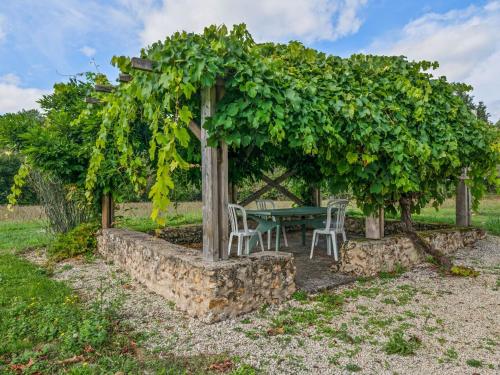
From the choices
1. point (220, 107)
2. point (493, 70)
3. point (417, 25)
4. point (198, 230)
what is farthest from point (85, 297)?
point (493, 70)

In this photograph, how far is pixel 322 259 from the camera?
524 centimetres

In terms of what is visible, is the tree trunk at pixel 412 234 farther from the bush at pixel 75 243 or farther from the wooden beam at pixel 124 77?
the bush at pixel 75 243

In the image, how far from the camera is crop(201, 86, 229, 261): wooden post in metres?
3.19

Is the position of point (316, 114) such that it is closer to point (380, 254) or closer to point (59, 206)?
point (380, 254)

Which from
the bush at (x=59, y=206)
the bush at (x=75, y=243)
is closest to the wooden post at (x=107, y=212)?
the bush at (x=75, y=243)

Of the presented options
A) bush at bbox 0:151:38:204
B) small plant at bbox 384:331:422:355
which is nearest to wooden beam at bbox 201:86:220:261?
small plant at bbox 384:331:422:355

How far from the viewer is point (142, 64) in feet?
9.59

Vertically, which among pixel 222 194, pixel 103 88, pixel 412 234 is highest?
pixel 103 88

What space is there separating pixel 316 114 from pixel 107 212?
14.2 ft

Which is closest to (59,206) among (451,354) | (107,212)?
(107,212)

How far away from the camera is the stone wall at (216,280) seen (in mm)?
3053

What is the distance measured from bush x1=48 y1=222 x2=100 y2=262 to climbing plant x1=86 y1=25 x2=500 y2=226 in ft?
5.38

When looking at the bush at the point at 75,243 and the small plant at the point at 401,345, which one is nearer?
the small plant at the point at 401,345

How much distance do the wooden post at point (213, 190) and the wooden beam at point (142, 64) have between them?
1.70 ft
